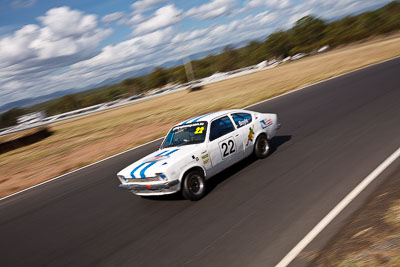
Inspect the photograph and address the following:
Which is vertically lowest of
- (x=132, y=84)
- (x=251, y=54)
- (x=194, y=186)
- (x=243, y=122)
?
(x=194, y=186)

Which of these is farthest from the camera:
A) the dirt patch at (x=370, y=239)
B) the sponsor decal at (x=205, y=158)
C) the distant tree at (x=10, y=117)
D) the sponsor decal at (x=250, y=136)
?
the distant tree at (x=10, y=117)

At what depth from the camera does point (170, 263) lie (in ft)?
15.3

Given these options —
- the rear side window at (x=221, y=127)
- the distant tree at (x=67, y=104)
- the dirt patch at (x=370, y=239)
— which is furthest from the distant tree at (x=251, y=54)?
the dirt patch at (x=370, y=239)

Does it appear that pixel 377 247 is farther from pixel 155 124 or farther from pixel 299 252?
pixel 155 124

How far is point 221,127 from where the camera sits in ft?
25.3

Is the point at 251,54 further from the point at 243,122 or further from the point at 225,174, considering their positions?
the point at 225,174

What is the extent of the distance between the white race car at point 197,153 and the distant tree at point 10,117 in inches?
1789

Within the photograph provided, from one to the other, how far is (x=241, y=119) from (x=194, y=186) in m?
2.26

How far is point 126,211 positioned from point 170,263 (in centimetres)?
248

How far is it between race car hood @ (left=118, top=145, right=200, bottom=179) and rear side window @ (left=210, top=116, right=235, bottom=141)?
62 centimetres

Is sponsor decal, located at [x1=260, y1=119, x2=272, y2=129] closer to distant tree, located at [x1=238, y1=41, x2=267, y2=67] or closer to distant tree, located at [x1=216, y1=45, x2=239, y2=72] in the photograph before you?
distant tree, located at [x1=238, y1=41, x2=267, y2=67]

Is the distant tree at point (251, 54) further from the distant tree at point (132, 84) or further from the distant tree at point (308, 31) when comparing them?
the distant tree at point (132, 84)

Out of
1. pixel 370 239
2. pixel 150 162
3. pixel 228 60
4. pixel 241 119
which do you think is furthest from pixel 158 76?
pixel 370 239

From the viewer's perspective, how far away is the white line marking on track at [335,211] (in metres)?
4.29
